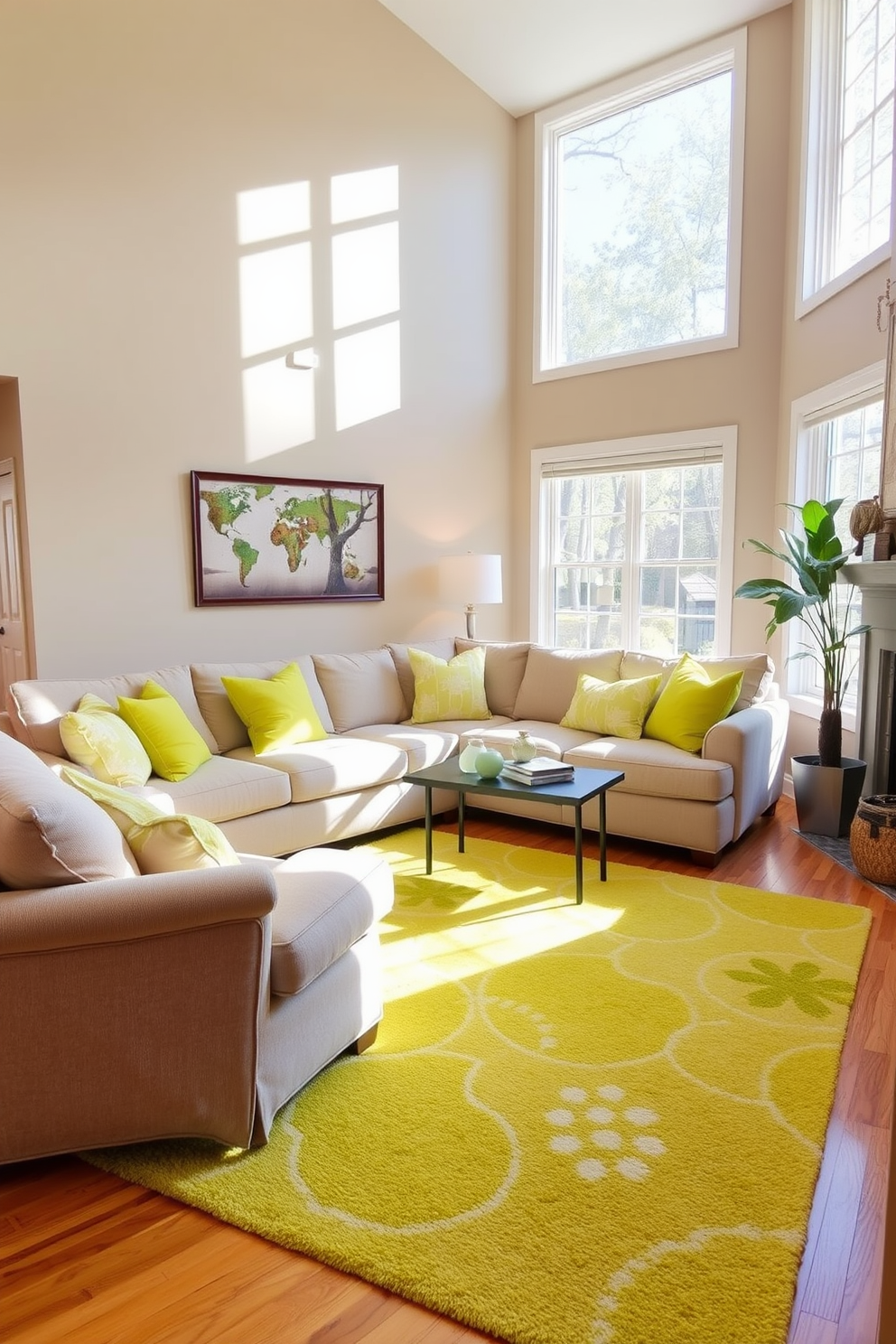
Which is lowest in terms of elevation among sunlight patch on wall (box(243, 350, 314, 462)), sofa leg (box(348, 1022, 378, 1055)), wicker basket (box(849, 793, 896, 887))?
sofa leg (box(348, 1022, 378, 1055))

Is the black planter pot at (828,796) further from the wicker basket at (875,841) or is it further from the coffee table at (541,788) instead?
the coffee table at (541,788)

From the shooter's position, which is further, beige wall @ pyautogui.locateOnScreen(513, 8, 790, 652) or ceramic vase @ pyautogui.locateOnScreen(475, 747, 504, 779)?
beige wall @ pyautogui.locateOnScreen(513, 8, 790, 652)

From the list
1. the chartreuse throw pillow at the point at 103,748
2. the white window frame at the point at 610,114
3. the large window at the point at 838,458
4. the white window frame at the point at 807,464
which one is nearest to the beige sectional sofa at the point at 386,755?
the chartreuse throw pillow at the point at 103,748

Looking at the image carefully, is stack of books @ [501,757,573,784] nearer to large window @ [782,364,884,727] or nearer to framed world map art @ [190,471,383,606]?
large window @ [782,364,884,727]

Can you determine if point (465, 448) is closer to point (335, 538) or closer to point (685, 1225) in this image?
point (335, 538)

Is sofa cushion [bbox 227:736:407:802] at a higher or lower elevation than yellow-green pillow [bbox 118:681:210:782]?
lower

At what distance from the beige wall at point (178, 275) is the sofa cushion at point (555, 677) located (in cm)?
109

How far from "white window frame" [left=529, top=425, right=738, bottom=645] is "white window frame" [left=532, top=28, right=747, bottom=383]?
0.52 meters

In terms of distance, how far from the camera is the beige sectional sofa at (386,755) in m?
3.74

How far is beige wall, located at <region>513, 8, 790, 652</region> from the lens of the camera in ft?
17.0

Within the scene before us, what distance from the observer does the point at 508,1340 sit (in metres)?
1.50

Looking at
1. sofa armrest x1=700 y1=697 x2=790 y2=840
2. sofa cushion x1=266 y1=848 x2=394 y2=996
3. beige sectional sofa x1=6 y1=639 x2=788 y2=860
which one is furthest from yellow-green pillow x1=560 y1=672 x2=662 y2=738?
sofa cushion x1=266 y1=848 x2=394 y2=996

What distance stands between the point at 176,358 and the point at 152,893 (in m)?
3.53

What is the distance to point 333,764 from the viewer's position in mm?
4043
